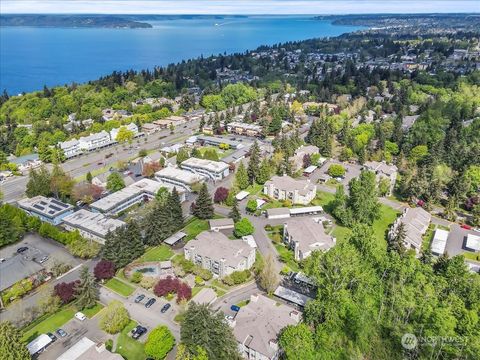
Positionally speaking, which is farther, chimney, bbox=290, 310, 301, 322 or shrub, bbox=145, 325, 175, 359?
chimney, bbox=290, 310, 301, 322

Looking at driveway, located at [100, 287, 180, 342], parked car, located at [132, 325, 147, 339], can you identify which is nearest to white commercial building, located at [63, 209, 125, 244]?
driveway, located at [100, 287, 180, 342]

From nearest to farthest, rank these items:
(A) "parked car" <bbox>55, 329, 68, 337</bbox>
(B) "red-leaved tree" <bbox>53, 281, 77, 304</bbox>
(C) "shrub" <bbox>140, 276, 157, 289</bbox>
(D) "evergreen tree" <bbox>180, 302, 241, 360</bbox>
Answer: (D) "evergreen tree" <bbox>180, 302, 241, 360</bbox> → (A) "parked car" <bbox>55, 329, 68, 337</bbox> → (B) "red-leaved tree" <bbox>53, 281, 77, 304</bbox> → (C) "shrub" <bbox>140, 276, 157, 289</bbox>

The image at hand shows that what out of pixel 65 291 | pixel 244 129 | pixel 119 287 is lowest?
pixel 244 129

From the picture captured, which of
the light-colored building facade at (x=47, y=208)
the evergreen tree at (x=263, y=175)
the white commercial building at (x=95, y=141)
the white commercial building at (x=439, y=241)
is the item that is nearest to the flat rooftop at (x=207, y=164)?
the evergreen tree at (x=263, y=175)

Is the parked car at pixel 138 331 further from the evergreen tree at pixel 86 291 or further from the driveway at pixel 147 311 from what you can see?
the evergreen tree at pixel 86 291

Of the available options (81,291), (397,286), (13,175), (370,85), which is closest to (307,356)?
(397,286)

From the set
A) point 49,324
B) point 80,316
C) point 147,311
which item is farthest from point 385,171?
point 49,324

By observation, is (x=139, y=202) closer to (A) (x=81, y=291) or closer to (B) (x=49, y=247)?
(B) (x=49, y=247)

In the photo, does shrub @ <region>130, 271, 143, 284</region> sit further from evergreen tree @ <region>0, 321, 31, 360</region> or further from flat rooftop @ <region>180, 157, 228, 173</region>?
flat rooftop @ <region>180, 157, 228, 173</region>

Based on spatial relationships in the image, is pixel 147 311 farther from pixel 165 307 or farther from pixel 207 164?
pixel 207 164
